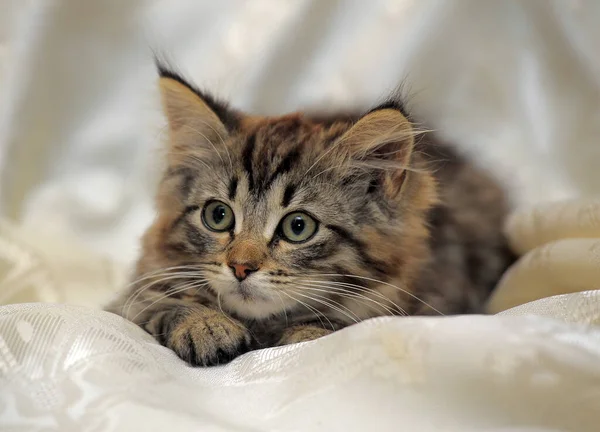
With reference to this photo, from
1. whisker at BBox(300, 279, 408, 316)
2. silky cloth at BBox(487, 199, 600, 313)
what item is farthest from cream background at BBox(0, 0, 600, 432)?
whisker at BBox(300, 279, 408, 316)

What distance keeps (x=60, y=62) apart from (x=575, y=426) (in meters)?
2.00

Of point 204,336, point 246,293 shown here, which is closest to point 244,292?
point 246,293

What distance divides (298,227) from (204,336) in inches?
13.1

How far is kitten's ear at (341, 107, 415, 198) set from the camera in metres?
1.39

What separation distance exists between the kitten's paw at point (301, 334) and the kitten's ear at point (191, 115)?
1.70ft

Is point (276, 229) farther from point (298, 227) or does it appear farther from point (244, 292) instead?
point (244, 292)

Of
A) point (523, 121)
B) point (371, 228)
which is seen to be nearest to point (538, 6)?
point (523, 121)

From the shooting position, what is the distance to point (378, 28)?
235 centimetres

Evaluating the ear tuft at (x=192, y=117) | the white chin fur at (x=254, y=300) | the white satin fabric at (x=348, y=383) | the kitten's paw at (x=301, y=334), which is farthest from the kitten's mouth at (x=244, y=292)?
the ear tuft at (x=192, y=117)

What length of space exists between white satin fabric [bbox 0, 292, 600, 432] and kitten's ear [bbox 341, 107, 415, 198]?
21.0 inches

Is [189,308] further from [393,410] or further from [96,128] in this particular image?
[96,128]

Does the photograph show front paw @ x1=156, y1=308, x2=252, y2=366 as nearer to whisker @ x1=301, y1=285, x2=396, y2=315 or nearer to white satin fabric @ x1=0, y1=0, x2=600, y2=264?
whisker @ x1=301, y1=285, x2=396, y2=315

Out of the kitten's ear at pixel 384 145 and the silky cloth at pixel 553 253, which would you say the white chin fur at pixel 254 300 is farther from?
the silky cloth at pixel 553 253

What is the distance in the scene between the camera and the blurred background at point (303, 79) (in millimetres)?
2188
